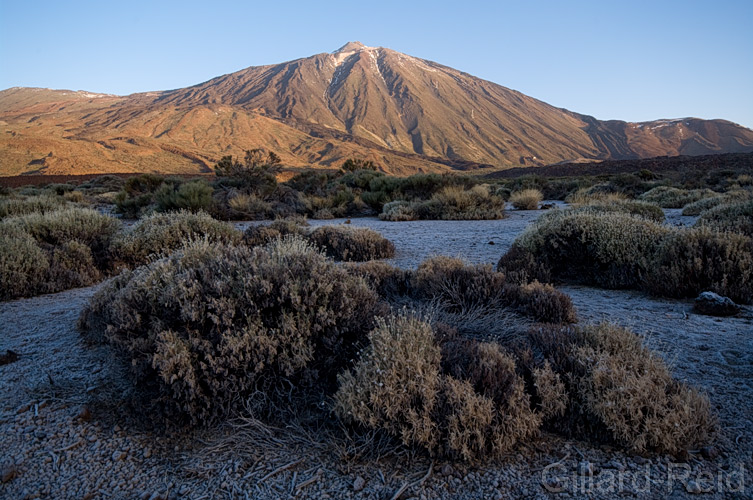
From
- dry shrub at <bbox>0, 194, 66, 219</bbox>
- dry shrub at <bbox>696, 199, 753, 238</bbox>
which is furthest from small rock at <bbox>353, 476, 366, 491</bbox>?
dry shrub at <bbox>0, 194, 66, 219</bbox>

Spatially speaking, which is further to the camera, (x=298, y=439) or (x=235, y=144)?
(x=235, y=144)

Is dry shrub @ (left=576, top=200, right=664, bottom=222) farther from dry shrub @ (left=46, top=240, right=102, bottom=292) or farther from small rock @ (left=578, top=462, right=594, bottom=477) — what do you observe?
dry shrub @ (left=46, top=240, right=102, bottom=292)

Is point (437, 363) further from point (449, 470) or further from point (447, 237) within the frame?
point (447, 237)

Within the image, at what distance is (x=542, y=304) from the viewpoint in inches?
159

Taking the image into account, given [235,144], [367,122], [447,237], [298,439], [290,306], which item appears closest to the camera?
[298,439]

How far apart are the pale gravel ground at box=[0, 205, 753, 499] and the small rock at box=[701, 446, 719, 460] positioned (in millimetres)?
34

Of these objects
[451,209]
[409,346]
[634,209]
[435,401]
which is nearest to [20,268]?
[409,346]

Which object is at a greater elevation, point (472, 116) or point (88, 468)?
point (472, 116)

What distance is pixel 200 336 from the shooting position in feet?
9.82

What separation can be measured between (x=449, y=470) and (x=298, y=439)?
0.86 m

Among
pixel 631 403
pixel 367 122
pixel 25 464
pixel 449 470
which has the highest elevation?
pixel 367 122

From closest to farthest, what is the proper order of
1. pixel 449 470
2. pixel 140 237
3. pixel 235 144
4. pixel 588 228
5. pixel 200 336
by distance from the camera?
pixel 449 470, pixel 200 336, pixel 588 228, pixel 140 237, pixel 235 144

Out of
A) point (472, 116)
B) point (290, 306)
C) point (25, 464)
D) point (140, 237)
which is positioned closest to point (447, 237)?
point (140, 237)

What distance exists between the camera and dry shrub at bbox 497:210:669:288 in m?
5.63
